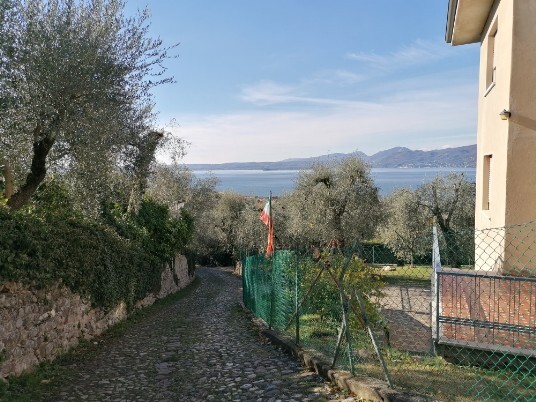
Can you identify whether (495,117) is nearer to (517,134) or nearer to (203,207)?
(517,134)

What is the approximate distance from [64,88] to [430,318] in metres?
7.35

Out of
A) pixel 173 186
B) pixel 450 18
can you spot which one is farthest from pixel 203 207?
pixel 450 18

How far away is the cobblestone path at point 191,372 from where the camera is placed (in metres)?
5.10

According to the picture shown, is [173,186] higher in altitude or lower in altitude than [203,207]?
higher

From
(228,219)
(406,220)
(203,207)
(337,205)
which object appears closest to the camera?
(337,205)

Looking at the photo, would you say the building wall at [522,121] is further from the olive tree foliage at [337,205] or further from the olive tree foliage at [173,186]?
the olive tree foliage at [173,186]

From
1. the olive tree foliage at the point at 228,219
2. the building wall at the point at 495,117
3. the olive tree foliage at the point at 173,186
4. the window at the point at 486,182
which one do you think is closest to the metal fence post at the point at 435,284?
the building wall at the point at 495,117

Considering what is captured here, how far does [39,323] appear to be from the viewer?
6477mm

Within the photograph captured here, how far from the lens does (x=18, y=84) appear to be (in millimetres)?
6996

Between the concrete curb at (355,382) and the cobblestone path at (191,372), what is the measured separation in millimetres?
122

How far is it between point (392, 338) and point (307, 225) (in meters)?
16.5

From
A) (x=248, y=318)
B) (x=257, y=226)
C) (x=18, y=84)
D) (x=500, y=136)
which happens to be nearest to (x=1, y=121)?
(x=18, y=84)

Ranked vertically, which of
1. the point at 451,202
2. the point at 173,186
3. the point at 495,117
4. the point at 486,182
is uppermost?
the point at 495,117

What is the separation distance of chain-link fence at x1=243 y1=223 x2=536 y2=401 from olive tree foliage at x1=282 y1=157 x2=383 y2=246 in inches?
559
